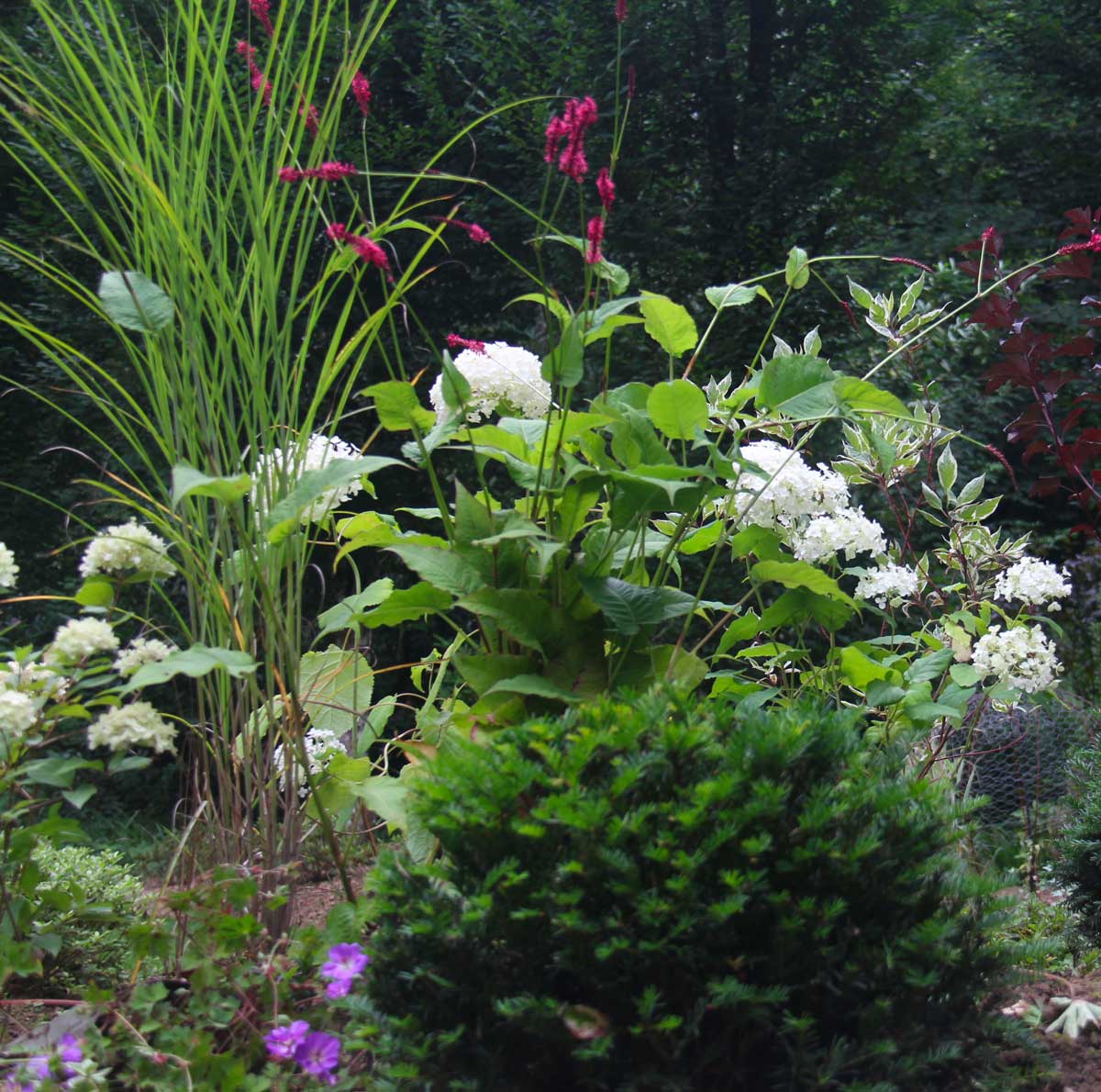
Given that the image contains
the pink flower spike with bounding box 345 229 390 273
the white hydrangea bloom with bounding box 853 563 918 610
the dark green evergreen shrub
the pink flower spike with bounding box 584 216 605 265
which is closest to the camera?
the dark green evergreen shrub

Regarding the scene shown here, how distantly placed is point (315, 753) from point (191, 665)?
3.01 feet

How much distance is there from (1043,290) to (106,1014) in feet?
22.8

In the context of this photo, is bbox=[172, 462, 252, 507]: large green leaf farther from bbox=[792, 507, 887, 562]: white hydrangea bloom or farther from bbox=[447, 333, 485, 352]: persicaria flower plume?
bbox=[792, 507, 887, 562]: white hydrangea bloom

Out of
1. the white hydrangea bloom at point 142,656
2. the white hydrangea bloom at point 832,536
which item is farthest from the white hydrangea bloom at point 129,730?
the white hydrangea bloom at point 832,536

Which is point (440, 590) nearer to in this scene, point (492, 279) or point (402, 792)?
point (402, 792)

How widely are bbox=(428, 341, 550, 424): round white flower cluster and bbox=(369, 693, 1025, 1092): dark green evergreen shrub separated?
834mm

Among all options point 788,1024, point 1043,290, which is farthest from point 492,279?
point 788,1024

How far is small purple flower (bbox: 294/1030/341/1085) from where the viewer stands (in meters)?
1.44

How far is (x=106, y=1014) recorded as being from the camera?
182cm

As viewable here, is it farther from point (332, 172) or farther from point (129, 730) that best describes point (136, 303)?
point (129, 730)

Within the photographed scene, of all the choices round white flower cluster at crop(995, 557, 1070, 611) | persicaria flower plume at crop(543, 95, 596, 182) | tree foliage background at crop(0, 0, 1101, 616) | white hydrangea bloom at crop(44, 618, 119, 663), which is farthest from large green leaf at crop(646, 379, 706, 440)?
tree foliage background at crop(0, 0, 1101, 616)

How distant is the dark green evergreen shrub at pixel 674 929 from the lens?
1.29 meters

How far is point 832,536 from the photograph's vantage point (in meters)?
2.20

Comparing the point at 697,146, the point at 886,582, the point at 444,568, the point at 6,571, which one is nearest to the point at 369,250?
the point at 444,568
